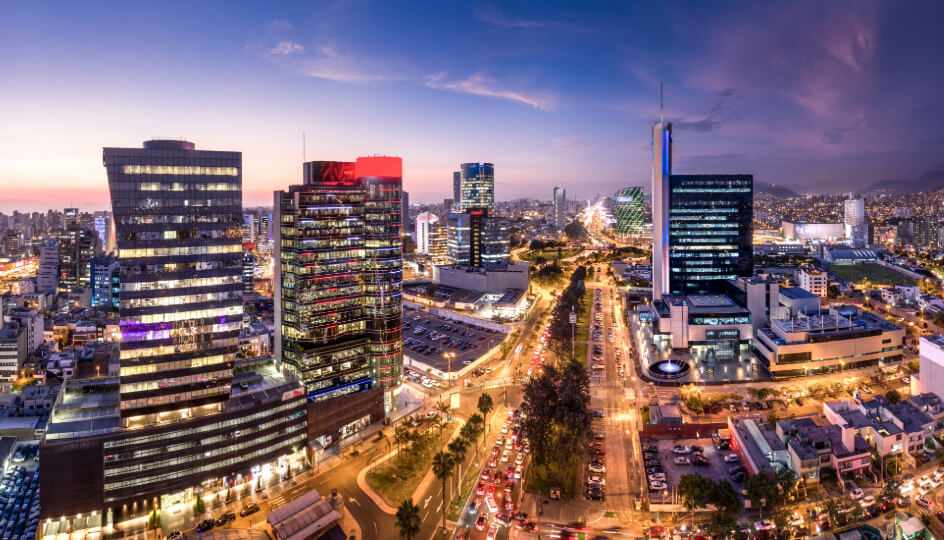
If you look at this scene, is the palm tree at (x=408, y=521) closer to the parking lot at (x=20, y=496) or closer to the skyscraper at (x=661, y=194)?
the parking lot at (x=20, y=496)

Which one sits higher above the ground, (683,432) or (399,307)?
(399,307)

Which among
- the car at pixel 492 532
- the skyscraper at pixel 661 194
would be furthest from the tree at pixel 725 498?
the skyscraper at pixel 661 194

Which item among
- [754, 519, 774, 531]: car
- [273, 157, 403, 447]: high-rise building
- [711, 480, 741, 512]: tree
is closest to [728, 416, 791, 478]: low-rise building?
[754, 519, 774, 531]: car

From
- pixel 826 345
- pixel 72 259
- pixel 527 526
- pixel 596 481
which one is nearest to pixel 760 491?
pixel 596 481

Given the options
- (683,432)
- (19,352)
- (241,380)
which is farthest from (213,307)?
(19,352)

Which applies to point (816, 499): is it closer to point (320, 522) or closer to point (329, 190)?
point (320, 522)

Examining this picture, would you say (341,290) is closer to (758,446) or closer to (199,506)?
(199,506)
